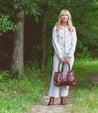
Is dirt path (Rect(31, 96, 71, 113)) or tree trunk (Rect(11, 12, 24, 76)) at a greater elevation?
tree trunk (Rect(11, 12, 24, 76))

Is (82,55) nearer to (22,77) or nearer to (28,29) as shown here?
(28,29)

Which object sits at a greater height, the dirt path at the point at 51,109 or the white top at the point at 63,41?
the white top at the point at 63,41

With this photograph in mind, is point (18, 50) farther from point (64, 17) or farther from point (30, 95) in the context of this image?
point (64, 17)

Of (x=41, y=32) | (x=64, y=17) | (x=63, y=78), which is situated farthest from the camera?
(x=41, y=32)

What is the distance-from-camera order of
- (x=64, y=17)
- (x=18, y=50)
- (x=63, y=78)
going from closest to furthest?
(x=63, y=78) → (x=64, y=17) → (x=18, y=50)

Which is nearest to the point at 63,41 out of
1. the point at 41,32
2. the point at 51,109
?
the point at 51,109

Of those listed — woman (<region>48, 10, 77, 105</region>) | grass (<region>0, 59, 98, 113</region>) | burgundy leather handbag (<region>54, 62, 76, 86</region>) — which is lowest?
grass (<region>0, 59, 98, 113</region>)

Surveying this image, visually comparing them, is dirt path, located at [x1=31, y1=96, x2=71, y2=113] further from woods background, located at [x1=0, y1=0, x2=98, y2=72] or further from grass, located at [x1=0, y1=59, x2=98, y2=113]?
woods background, located at [x1=0, y1=0, x2=98, y2=72]

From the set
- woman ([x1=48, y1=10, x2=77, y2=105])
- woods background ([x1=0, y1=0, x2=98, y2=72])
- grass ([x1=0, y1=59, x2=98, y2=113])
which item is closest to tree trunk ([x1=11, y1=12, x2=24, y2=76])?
woods background ([x1=0, y1=0, x2=98, y2=72])

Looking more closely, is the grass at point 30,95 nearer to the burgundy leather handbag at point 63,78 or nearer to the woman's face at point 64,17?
the burgundy leather handbag at point 63,78

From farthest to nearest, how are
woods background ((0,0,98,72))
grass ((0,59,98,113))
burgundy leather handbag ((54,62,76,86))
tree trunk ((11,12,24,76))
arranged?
woods background ((0,0,98,72))
tree trunk ((11,12,24,76))
burgundy leather handbag ((54,62,76,86))
grass ((0,59,98,113))

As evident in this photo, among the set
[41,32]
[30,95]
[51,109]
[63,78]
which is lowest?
[51,109]

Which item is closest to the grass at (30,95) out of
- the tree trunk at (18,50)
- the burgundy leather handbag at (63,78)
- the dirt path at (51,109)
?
the dirt path at (51,109)

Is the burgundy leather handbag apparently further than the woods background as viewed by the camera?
No
